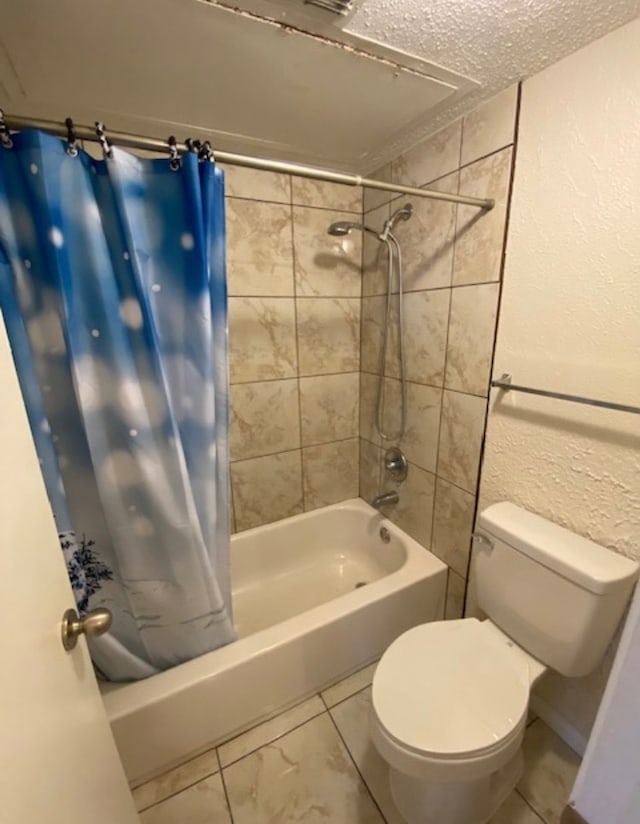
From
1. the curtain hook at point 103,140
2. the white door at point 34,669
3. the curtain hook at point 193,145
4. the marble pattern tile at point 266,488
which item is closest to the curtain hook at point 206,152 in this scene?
the curtain hook at point 193,145

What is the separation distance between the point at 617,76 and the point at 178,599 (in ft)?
5.92

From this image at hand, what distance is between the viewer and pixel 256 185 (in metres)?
1.53

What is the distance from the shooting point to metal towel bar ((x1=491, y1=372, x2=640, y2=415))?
2.91ft

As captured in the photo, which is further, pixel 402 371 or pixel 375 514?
pixel 375 514

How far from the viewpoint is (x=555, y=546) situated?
40.1 inches

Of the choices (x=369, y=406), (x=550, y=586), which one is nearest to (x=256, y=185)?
(x=369, y=406)

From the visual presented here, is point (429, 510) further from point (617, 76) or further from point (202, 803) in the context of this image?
point (617, 76)

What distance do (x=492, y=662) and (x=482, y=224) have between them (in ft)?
4.42

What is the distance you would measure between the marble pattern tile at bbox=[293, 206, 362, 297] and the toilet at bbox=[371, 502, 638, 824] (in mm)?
1205

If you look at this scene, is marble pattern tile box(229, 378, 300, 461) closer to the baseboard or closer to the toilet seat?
the toilet seat

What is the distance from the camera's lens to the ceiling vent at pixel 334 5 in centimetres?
76

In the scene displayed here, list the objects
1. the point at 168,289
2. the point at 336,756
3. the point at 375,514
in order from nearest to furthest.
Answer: the point at 168,289, the point at 336,756, the point at 375,514

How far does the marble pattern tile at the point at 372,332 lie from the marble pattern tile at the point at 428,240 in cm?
22

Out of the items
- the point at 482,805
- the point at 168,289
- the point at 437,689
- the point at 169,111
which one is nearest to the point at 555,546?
the point at 437,689
